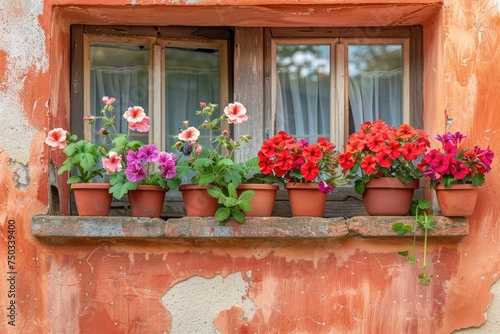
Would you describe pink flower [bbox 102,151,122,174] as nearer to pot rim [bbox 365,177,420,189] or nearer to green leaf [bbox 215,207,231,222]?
green leaf [bbox 215,207,231,222]

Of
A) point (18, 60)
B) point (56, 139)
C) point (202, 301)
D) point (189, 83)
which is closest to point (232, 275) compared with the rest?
point (202, 301)

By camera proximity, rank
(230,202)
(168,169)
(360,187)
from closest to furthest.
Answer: (230,202)
(168,169)
(360,187)

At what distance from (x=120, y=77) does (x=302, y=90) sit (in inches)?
41.7

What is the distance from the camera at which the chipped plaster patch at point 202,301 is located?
467 centimetres

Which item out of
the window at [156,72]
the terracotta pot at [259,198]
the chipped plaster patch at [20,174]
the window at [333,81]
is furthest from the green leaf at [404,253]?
the chipped plaster patch at [20,174]

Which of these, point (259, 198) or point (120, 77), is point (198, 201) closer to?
point (259, 198)

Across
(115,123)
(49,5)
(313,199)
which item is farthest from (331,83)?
(49,5)

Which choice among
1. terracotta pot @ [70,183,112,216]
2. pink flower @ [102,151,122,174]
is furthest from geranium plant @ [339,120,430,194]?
terracotta pot @ [70,183,112,216]

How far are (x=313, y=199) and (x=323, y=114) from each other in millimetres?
795

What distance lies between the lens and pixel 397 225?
453 cm

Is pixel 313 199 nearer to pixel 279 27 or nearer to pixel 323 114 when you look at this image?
pixel 323 114

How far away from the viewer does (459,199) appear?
14.8 feet

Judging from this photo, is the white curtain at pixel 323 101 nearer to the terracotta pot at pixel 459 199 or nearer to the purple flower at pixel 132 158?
the terracotta pot at pixel 459 199

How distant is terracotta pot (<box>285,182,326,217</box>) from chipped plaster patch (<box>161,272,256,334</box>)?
0.49 m
